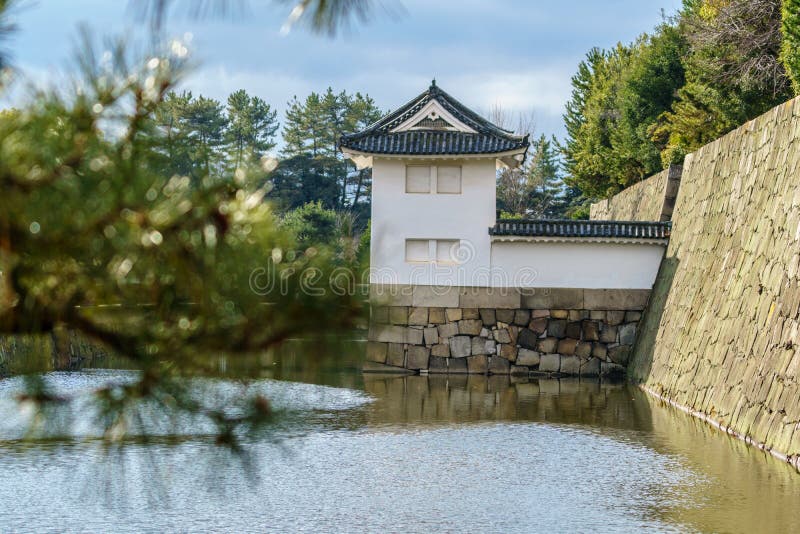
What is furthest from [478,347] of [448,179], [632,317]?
[448,179]

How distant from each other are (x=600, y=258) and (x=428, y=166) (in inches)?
131

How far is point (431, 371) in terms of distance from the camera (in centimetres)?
1611

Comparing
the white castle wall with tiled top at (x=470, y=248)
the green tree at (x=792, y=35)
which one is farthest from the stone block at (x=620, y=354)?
the green tree at (x=792, y=35)

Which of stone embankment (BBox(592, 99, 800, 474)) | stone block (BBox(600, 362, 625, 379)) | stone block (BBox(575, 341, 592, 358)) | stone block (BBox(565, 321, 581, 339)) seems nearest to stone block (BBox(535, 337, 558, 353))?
stone block (BBox(565, 321, 581, 339))

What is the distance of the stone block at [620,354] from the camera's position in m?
16.0

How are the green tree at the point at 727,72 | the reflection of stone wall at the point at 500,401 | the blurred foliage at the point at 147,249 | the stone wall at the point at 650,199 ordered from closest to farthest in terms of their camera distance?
the blurred foliage at the point at 147,249, the reflection of stone wall at the point at 500,401, the stone wall at the point at 650,199, the green tree at the point at 727,72

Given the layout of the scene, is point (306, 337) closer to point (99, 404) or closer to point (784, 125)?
point (99, 404)

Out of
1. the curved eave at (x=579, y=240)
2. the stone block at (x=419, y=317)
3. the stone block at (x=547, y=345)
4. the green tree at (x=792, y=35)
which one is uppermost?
the green tree at (x=792, y=35)

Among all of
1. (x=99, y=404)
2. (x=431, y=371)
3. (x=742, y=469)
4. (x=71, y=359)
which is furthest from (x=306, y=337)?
(x=71, y=359)

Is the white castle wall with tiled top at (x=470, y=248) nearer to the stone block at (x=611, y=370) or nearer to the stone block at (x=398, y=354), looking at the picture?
the stone block at (x=398, y=354)

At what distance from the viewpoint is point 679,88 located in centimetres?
2422

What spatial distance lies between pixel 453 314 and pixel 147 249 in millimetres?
14413

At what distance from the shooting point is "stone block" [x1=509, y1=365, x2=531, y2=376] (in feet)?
52.6

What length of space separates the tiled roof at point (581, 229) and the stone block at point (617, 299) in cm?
94
